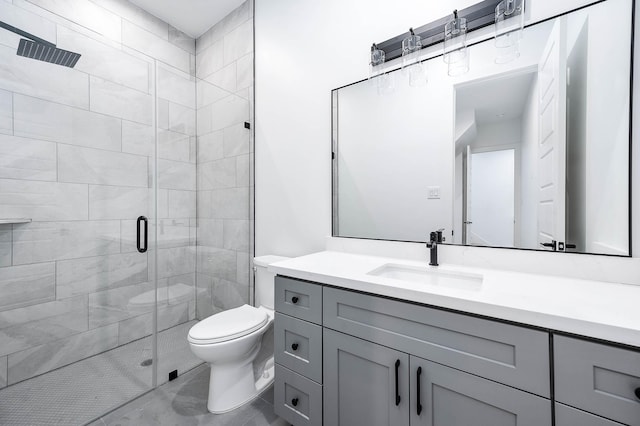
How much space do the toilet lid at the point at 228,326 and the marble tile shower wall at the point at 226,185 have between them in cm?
52

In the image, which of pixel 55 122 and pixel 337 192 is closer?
pixel 55 122

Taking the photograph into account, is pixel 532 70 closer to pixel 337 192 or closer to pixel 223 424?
pixel 337 192

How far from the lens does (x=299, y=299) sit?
127 centimetres

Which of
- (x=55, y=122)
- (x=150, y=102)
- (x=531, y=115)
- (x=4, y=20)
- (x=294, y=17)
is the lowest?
(x=531, y=115)

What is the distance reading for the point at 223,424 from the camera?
142 cm

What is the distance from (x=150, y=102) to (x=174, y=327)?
1.57 m

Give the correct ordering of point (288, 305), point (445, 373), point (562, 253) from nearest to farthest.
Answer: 1. point (445, 373)
2. point (562, 253)
3. point (288, 305)

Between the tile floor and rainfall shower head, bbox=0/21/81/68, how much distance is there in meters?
2.07

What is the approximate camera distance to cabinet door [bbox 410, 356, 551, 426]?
29.9 inches

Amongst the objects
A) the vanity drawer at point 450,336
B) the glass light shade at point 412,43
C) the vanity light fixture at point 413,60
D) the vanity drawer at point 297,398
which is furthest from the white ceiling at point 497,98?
the vanity drawer at point 297,398

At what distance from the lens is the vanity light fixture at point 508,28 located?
1193 mm

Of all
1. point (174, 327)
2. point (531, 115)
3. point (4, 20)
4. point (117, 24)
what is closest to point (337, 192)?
point (531, 115)

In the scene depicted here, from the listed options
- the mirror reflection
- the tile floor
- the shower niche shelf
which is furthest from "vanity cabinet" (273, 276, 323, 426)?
the shower niche shelf

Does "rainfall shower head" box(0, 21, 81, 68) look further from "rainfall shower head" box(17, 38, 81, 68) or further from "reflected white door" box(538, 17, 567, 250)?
"reflected white door" box(538, 17, 567, 250)
